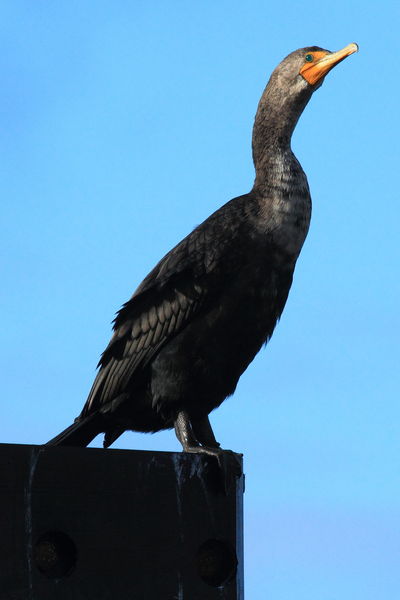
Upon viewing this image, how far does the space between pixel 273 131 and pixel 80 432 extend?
73.2 inches

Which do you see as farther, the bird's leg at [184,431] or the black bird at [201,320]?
the black bird at [201,320]

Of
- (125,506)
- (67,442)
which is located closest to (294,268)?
(67,442)

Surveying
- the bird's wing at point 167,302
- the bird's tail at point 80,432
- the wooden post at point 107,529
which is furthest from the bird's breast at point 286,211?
the wooden post at point 107,529

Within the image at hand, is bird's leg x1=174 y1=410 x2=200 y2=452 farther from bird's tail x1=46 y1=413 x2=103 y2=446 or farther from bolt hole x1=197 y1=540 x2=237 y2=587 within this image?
bolt hole x1=197 y1=540 x2=237 y2=587

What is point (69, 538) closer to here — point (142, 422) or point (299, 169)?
point (142, 422)

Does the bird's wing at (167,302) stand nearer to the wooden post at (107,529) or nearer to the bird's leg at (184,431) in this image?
the bird's leg at (184,431)

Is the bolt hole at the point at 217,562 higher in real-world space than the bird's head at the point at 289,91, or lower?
lower

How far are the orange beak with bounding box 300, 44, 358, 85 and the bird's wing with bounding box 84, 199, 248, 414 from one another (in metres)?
0.98

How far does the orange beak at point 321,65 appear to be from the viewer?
5.77 m

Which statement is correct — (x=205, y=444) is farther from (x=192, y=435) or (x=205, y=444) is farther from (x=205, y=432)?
(x=192, y=435)

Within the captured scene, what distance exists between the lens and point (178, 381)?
5148mm

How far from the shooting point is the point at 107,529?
13.3 feet

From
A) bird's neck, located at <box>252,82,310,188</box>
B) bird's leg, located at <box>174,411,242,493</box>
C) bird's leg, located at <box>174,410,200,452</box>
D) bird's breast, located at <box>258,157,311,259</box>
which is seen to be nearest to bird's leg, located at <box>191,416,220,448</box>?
bird's leg, located at <box>174,411,242,493</box>

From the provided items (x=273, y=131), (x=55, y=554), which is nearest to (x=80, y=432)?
(x=55, y=554)
